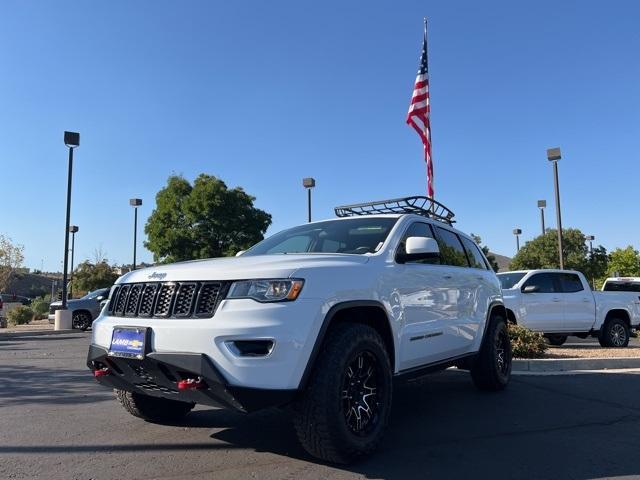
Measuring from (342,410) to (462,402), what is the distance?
284 cm

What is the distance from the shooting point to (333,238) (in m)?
5.51

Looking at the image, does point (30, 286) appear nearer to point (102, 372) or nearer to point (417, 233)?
point (102, 372)

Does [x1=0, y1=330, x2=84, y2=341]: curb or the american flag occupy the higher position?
the american flag

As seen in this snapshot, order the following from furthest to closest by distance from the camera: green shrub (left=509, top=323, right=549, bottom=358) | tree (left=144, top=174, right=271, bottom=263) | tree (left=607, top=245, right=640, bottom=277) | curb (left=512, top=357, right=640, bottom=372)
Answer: tree (left=607, top=245, right=640, bottom=277) → tree (left=144, top=174, right=271, bottom=263) → green shrub (left=509, top=323, right=549, bottom=358) → curb (left=512, top=357, right=640, bottom=372)

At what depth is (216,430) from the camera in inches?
199

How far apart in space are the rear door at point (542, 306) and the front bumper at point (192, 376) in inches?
365

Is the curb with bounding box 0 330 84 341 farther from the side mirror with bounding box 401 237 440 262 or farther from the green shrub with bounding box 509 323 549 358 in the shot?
the side mirror with bounding box 401 237 440 262

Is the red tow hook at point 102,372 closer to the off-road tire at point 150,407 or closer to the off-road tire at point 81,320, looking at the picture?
the off-road tire at point 150,407

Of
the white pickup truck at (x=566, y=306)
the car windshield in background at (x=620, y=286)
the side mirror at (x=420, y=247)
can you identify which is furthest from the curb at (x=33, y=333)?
the car windshield in background at (x=620, y=286)

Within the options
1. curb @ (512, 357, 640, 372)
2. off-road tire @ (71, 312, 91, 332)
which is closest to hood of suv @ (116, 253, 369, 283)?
curb @ (512, 357, 640, 372)

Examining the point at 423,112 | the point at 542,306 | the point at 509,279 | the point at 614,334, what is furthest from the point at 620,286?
the point at 423,112

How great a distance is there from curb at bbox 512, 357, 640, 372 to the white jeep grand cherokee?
3.84 metres

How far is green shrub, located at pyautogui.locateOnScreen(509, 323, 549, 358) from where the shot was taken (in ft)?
Answer: 29.6

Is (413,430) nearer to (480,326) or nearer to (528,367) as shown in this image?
(480,326)
